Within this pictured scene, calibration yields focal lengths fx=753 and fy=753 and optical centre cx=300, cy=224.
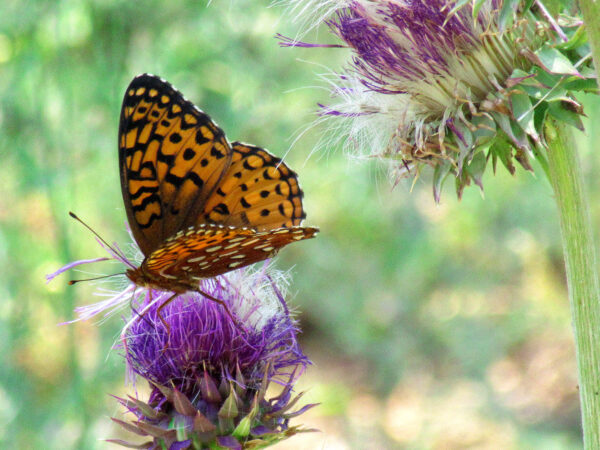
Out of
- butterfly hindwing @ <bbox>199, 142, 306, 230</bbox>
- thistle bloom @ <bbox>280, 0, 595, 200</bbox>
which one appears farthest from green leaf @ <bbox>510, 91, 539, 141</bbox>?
butterfly hindwing @ <bbox>199, 142, 306, 230</bbox>

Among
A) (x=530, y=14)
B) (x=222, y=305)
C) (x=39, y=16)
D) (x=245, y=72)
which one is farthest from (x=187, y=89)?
(x=530, y=14)

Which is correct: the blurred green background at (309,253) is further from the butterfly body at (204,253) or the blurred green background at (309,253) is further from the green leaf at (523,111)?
the green leaf at (523,111)

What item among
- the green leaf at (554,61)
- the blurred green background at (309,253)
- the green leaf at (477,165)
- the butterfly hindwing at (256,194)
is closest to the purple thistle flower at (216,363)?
the butterfly hindwing at (256,194)

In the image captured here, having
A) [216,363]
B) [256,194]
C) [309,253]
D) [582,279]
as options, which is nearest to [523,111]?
[582,279]

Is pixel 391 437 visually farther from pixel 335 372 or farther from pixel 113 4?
pixel 113 4

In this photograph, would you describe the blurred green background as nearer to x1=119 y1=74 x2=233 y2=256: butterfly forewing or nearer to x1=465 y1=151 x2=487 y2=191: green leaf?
x1=119 y1=74 x2=233 y2=256: butterfly forewing

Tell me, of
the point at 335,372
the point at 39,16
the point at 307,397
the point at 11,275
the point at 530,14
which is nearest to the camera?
the point at 530,14
